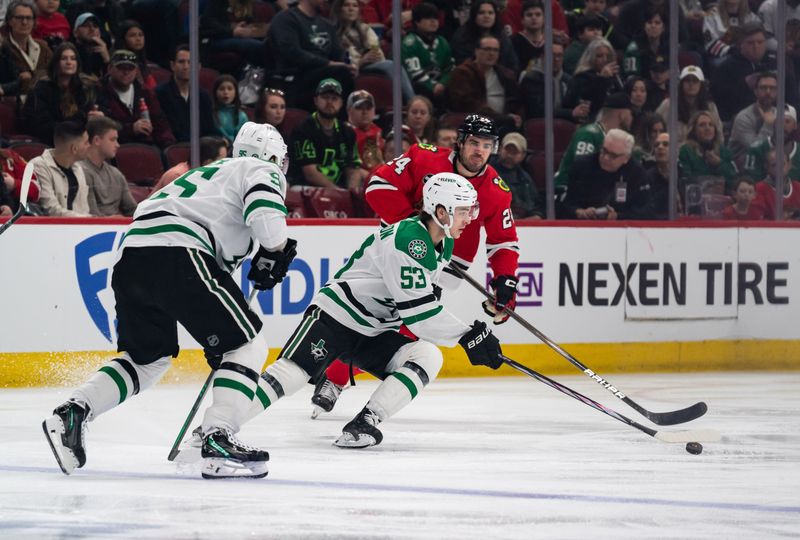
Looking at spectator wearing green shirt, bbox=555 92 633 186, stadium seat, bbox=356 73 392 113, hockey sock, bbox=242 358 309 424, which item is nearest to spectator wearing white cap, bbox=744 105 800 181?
spectator wearing green shirt, bbox=555 92 633 186

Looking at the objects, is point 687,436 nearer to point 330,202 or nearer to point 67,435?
point 67,435

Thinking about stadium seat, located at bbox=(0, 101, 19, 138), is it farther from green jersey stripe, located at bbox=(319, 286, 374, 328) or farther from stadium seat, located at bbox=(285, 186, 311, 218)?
green jersey stripe, located at bbox=(319, 286, 374, 328)

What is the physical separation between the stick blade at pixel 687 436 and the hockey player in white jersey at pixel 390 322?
66cm

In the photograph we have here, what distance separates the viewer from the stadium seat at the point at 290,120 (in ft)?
21.5

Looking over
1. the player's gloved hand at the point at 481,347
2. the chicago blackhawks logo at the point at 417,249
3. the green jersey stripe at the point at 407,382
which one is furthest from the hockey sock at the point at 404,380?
the chicago blackhawks logo at the point at 417,249

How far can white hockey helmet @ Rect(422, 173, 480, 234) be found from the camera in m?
4.06

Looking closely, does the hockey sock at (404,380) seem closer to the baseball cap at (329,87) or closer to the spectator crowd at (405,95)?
the spectator crowd at (405,95)

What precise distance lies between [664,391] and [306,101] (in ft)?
7.71

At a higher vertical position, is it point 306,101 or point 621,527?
point 306,101

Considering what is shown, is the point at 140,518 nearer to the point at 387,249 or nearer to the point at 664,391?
the point at 387,249

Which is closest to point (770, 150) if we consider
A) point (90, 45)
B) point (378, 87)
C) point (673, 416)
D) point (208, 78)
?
point (378, 87)

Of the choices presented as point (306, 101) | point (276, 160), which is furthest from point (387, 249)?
point (306, 101)

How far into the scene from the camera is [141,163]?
246 inches

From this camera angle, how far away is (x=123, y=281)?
3.58 m
